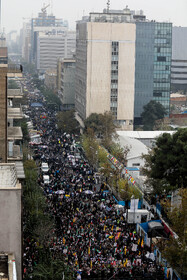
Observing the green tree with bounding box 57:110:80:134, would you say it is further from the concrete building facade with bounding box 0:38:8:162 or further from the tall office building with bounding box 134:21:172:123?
the concrete building facade with bounding box 0:38:8:162

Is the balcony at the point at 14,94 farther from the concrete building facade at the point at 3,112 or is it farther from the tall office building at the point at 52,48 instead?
the tall office building at the point at 52,48

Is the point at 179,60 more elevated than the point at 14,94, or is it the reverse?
the point at 179,60

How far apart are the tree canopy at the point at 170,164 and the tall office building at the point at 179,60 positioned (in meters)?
95.6

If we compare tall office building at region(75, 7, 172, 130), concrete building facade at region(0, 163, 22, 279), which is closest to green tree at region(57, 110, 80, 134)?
tall office building at region(75, 7, 172, 130)

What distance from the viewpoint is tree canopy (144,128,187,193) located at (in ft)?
102

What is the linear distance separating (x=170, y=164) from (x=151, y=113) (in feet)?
146

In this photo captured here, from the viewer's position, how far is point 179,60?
424 feet

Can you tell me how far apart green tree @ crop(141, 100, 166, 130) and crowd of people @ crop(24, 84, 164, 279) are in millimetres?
31100

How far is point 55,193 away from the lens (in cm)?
3609

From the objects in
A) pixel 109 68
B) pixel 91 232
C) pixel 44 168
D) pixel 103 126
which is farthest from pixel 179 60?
pixel 91 232

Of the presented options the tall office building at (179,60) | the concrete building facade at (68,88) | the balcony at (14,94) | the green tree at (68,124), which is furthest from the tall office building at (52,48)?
the balcony at (14,94)

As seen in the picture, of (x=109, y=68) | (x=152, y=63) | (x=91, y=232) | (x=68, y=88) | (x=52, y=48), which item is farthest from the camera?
(x=52, y=48)

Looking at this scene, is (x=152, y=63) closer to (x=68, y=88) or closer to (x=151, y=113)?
(x=151, y=113)

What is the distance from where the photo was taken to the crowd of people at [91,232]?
2386 cm
